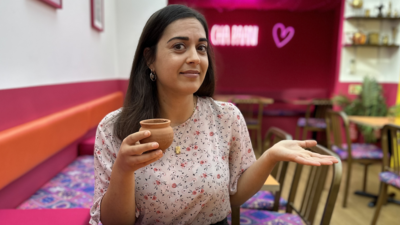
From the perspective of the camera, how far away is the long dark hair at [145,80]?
1.24m

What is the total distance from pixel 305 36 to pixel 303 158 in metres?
5.83

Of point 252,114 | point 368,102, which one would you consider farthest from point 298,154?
point 252,114

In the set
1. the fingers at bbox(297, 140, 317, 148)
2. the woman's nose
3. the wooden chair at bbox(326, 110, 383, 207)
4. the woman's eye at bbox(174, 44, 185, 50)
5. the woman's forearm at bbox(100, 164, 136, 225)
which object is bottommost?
the wooden chair at bbox(326, 110, 383, 207)

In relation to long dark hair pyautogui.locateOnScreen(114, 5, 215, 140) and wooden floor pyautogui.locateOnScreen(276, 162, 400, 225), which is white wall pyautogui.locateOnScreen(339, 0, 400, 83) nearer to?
wooden floor pyautogui.locateOnScreen(276, 162, 400, 225)

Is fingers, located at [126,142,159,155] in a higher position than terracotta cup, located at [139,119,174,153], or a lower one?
lower

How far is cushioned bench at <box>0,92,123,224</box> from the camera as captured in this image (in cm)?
160

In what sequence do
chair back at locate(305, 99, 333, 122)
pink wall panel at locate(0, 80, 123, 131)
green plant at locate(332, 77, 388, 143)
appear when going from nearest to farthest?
pink wall panel at locate(0, 80, 123, 131) < green plant at locate(332, 77, 388, 143) < chair back at locate(305, 99, 333, 122)

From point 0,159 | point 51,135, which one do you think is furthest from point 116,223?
point 51,135

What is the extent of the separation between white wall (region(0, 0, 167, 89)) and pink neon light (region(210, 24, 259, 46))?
2.21 meters

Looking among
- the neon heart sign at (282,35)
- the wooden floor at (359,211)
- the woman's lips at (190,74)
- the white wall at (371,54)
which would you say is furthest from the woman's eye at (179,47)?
the neon heart sign at (282,35)

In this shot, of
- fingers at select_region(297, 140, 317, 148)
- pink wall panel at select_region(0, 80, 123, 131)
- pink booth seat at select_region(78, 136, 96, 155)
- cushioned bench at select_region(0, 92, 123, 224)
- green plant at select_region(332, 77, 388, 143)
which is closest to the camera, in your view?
fingers at select_region(297, 140, 317, 148)

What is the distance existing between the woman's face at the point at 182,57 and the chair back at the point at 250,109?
403 centimetres

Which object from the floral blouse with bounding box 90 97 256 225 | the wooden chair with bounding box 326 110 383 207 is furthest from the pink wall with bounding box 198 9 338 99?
the floral blouse with bounding box 90 97 256 225

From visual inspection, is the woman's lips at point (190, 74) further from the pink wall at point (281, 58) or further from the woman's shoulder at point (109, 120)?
the pink wall at point (281, 58)
